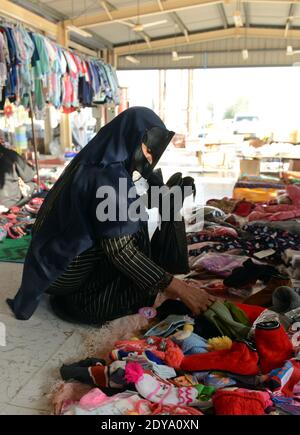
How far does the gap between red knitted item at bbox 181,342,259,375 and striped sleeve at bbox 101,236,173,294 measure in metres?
0.32

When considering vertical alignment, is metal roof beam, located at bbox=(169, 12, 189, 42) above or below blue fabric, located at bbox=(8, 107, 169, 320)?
above

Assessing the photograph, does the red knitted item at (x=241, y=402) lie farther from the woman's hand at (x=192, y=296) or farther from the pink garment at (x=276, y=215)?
the pink garment at (x=276, y=215)

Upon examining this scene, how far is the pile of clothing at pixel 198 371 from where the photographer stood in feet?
4.42

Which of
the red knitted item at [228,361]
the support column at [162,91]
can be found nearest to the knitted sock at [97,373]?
the red knitted item at [228,361]

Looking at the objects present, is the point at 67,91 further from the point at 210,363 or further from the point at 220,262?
the point at 210,363

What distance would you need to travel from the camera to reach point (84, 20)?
8.20m

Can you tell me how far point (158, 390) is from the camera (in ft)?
4.68

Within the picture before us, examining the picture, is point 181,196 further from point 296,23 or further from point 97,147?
point 296,23

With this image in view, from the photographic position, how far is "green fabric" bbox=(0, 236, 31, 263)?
3.15 metres

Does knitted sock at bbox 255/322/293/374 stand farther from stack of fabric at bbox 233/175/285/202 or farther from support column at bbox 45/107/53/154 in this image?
support column at bbox 45/107/53/154

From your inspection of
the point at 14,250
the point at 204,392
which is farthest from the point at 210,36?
the point at 204,392

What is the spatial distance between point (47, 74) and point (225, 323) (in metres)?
4.24

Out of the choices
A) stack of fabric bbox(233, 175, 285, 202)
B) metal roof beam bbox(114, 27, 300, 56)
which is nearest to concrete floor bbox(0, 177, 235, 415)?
stack of fabric bbox(233, 175, 285, 202)
